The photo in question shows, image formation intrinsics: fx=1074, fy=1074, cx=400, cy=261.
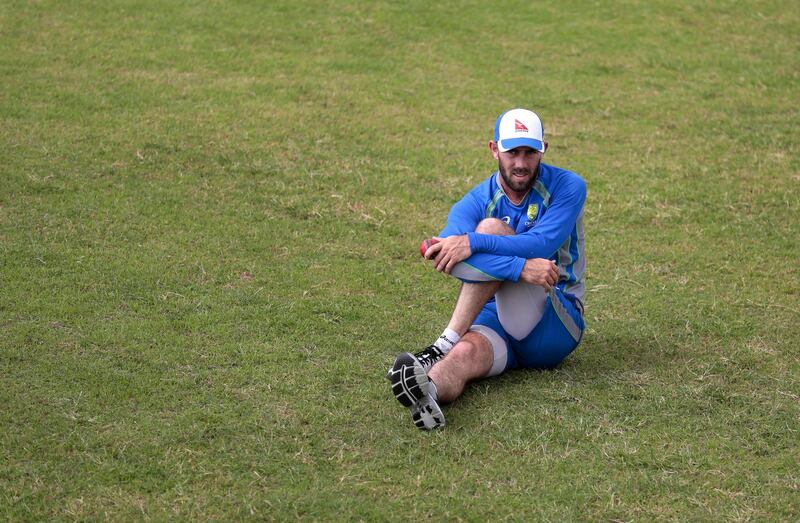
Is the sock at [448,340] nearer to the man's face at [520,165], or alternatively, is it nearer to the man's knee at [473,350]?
the man's knee at [473,350]

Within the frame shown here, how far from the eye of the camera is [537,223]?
21.9 ft

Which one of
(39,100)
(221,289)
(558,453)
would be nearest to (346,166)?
(221,289)

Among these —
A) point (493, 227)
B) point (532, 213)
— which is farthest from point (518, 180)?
point (493, 227)

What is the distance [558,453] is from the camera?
591cm

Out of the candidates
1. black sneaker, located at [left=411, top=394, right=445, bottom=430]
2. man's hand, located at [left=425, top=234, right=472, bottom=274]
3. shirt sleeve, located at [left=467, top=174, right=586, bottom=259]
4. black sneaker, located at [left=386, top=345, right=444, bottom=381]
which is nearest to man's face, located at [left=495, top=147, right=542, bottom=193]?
shirt sleeve, located at [left=467, top=174, right=586, bottom=259]

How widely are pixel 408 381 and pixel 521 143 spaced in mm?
1654

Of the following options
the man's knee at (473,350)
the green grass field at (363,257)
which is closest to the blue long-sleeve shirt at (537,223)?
the man's knee at (473,350)

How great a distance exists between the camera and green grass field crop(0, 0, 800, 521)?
5.68 m

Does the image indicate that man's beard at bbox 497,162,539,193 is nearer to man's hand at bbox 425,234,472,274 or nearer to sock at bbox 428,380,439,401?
man's hand at bbox 425,234,472,274

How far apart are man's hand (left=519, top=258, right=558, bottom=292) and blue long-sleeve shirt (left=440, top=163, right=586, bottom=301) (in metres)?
0.04

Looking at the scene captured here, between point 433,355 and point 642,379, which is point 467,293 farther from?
point 642,379

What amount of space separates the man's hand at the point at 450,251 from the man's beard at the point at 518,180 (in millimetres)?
523

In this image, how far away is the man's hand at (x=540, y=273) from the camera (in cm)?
633

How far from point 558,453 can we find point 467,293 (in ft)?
3.82
